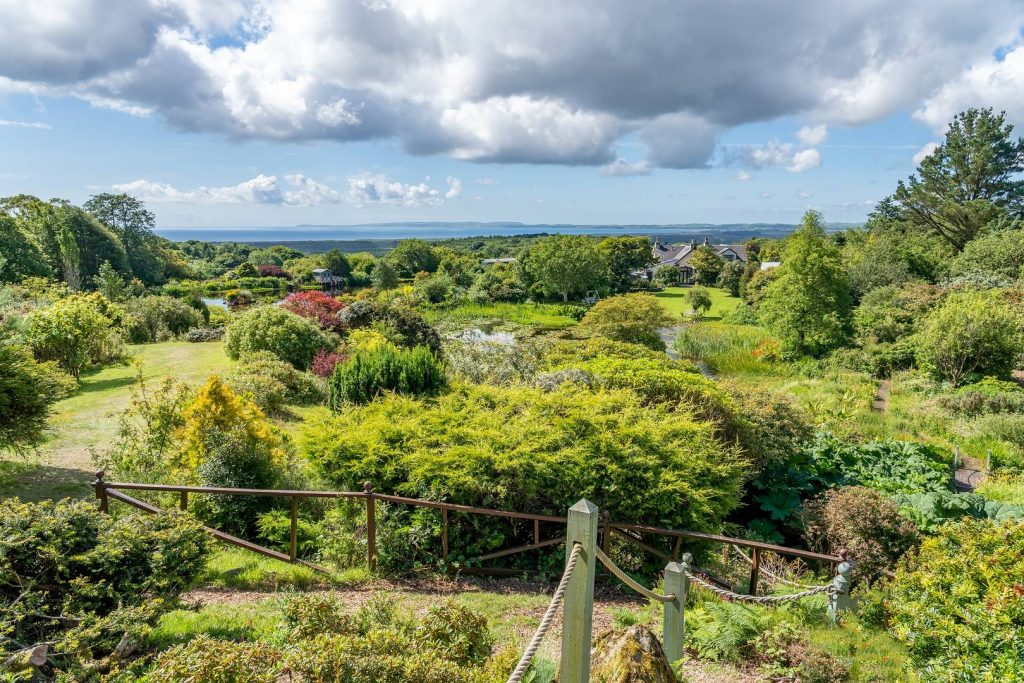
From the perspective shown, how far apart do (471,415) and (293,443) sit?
4.03m

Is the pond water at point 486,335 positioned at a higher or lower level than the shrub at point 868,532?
lower

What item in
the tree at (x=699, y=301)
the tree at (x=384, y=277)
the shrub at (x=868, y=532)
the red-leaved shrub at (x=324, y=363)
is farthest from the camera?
the tree at (x=384, y=277)

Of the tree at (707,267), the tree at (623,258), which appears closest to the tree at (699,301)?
the tree at (623,258)

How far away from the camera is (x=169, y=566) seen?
412 centimetres

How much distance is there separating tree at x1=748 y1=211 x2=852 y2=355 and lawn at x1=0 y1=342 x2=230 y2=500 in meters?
23.5

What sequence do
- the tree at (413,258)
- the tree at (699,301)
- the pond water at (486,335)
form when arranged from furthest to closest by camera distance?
1. the tree at (413,258)
2. the tree at (699,301)
3. the pond water at (486,335)

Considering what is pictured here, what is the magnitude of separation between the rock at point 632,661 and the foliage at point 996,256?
29.2m

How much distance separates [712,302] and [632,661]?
49.8 meters

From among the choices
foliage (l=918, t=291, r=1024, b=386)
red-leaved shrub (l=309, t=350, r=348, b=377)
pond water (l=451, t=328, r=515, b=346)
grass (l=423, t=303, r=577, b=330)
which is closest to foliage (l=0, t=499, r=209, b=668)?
red-leaved shrub (l=309, t=350, r=348, b=377)

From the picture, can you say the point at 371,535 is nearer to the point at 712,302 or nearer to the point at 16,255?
the point at 16,255

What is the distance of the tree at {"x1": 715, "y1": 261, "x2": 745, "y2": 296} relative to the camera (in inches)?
2219

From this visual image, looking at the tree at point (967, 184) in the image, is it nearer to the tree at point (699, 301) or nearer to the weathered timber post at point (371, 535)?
the tree at point (699, 301)

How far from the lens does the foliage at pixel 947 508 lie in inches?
294

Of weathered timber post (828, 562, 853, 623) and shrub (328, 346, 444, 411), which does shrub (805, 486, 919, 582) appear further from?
shrub (328, 346, 444, 411)
